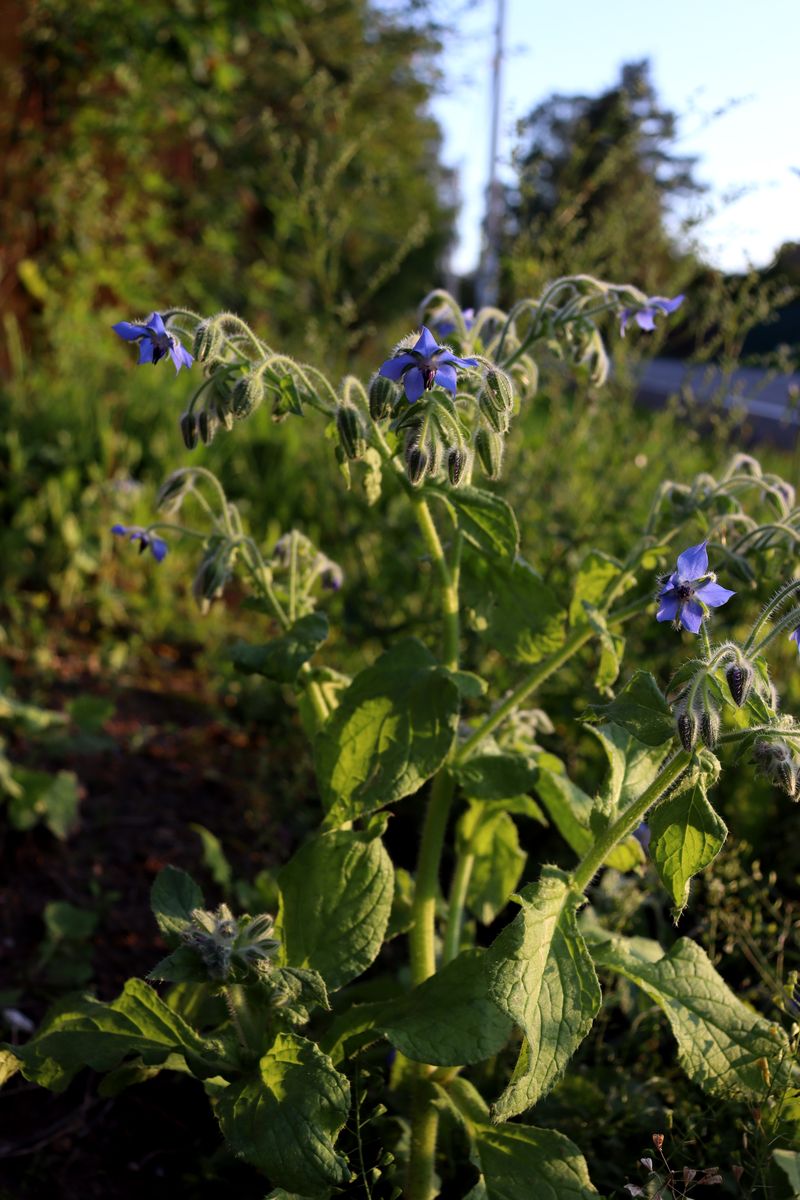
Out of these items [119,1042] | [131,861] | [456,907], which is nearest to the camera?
[119,1042]

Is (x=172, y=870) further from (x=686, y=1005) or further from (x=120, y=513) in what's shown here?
(x=120, y=513)

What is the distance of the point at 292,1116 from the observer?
49.4 inches

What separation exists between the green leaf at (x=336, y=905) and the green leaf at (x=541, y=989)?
0.99 ft

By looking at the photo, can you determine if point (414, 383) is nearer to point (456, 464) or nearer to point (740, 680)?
point (456, 464)

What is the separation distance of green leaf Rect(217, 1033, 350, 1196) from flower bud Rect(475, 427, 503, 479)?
2.51 ft

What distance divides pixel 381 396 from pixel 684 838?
64cm

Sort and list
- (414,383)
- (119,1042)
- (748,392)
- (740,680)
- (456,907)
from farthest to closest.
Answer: (748,392)
(456,907)
(119,1042)
(414,383)
(740,680)

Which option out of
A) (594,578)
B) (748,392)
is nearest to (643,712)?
(594,578)

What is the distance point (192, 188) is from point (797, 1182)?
7776 mm

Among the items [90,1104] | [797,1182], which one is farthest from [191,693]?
[797,1182]

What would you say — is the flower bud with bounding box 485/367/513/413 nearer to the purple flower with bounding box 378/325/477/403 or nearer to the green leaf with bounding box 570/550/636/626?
the purple flower with bounding box 378/325/477/403

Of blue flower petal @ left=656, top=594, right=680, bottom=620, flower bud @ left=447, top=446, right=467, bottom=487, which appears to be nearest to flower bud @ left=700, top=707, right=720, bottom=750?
blue flower petal @ left=656, top=594, right=680, bottom=620

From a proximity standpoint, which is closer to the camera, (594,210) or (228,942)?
(228,942)

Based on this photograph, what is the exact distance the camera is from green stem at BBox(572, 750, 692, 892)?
1281 millimetres
